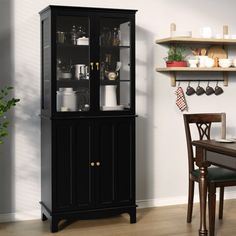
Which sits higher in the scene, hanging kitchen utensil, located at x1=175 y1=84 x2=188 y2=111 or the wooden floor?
hanging kitchen utensil, located at x1=175 y1=84 x2=188 y2=111

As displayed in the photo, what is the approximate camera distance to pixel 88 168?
4281 millimetres

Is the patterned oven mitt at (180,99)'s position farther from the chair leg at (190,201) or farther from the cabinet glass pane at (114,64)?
the chair leg at (190,201)

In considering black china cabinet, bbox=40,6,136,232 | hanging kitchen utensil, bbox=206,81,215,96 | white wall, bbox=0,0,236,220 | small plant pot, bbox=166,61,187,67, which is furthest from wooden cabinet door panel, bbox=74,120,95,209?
hanging kitchen utensil, bbox=206,81,215,96

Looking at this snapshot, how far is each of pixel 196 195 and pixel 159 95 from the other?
3.48 ft

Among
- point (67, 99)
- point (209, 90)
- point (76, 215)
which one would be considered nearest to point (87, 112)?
point (67, 99)

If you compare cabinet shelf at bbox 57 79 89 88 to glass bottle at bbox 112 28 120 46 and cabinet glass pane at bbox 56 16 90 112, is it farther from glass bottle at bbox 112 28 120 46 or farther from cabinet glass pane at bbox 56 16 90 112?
glass bottle at bbox 112 28 120 46

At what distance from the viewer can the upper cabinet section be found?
4184 millimetres

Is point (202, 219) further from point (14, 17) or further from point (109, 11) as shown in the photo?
point (14, 17)

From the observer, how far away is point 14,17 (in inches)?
174

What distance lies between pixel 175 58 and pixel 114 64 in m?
0.73

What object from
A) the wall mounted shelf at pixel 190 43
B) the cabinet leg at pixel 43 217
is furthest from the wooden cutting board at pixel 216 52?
the cabinet leg at pixel 43 217

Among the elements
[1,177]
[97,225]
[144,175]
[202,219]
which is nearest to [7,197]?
[1,177]

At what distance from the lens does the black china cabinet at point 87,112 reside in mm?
4195

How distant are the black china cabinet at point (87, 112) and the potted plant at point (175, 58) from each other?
0.56m
